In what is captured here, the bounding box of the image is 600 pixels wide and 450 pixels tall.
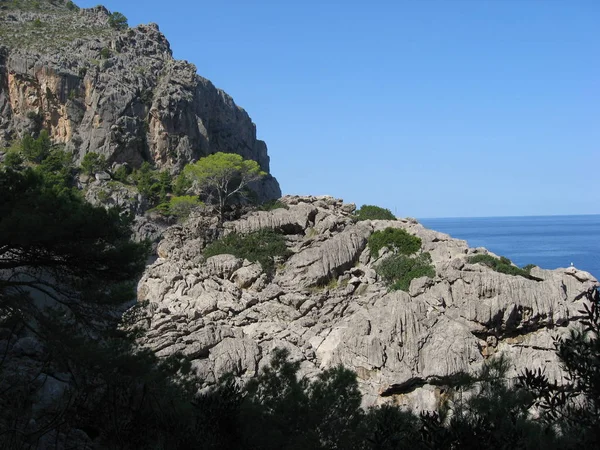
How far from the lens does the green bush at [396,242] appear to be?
1126 inches

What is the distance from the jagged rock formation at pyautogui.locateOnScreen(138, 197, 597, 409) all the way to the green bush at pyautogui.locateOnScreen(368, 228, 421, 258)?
1.76ft

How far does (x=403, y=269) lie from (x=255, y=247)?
7.06 meters

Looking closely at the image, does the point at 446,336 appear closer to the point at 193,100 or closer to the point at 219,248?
the point at 219,248

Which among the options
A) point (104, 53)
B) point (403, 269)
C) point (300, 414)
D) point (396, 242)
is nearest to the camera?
point (300, 414)

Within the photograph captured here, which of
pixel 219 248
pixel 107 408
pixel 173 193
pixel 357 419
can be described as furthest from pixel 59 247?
pixel 173 193

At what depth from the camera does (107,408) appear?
9.88 m

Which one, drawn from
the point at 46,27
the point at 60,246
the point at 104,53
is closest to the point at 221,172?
the point at 104,53

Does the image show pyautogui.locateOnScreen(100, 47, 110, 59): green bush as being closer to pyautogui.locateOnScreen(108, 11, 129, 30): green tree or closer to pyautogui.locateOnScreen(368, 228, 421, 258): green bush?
pyautogui.locateOnScreen(108, 11, 129, 30): green tree

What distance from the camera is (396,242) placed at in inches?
1138

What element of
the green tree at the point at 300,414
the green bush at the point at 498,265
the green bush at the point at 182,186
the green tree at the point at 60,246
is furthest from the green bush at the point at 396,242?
the green tree at the point at 60,246

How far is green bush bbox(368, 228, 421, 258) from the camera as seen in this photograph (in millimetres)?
28609

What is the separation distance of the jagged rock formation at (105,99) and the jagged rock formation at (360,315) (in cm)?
1856

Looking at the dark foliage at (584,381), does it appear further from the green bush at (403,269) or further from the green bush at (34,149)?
the green bush at (34,149)

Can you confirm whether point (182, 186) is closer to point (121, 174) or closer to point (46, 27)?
point (121, 174)
